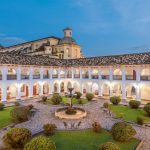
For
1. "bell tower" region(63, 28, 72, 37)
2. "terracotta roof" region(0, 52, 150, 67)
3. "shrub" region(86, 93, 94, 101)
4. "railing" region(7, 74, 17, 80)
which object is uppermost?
"bell tower" region(63, 28, 72, 37)

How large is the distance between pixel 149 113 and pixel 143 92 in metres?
12.4

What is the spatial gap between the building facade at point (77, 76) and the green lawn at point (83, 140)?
1665 cm

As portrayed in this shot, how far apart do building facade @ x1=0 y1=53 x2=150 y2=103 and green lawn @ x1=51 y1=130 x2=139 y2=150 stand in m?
16.6

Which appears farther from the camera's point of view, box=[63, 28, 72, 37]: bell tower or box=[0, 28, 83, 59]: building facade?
box=[63, 28, 72, 37]: bell tower

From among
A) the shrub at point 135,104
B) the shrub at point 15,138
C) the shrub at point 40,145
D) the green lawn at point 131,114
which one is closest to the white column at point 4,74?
the shrub at point 15,138

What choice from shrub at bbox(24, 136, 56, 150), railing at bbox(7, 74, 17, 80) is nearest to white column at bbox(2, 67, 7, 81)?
railing at bbox(7, 74, 17, 80)

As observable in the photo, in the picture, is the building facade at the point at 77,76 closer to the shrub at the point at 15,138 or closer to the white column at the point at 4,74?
the white column at the point at 4,74

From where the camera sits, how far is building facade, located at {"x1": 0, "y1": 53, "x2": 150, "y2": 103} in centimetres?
2844

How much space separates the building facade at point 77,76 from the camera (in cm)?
2844

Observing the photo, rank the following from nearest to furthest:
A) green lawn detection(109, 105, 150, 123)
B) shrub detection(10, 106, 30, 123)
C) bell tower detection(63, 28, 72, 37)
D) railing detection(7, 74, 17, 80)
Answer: shrub detection(10, 106, 30, 123) < green lawn detection(109, 105, 150, 123) < railing detection(7, 74, 17, 80) < bell tower detection(63, 28, 72, 37)

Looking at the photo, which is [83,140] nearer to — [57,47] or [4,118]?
[4,118]

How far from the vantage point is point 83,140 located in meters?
13.3

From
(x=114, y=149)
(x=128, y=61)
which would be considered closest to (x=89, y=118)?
(x=114, y=149)

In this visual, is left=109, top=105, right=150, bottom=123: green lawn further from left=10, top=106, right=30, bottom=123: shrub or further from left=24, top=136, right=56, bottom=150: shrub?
left=24, top=136, right=56, bottom=150: shrub
